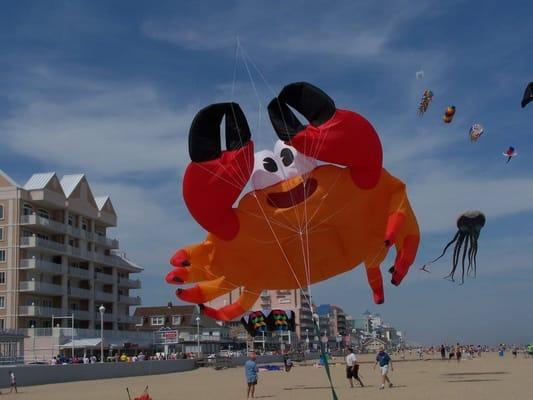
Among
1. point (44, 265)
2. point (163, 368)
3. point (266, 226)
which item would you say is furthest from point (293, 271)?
point (44, 265)

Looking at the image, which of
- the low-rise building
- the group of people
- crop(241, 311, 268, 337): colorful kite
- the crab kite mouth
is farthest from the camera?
the low-rise building

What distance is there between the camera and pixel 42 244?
5603 cm

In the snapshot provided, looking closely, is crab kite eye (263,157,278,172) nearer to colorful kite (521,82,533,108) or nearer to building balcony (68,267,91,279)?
colorful kite (521,82,533,108)

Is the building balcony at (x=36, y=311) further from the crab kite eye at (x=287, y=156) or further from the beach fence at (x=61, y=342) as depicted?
the crab kite eye at (x=287, y=156)

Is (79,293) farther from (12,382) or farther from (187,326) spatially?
(12,382)

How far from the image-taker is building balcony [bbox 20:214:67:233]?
180ft

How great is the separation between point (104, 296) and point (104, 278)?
63.7 inches

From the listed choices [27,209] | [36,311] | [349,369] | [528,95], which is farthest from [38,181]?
[528,95]

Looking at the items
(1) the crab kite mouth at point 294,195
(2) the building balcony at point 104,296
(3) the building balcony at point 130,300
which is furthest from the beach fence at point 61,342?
(1) the crab kite mouth at point 294,195

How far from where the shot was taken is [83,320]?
2414 inches

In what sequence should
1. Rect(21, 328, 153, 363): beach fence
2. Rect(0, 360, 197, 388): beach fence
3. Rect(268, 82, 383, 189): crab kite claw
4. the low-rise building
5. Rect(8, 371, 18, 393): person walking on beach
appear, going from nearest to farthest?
Rect(268, 82, 383, 189): crab kite claw < Rect(8, 371, 18, 393): person walking on beach < Rect(0, 360, 197, 388): beach fence < Rect(21, 328, 153, 363): beach fence < the low-rise building

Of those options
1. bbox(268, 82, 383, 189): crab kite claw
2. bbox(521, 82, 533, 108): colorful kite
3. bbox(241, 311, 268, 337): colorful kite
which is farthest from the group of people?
bbox(521, 82, 533, 108): colorful kite

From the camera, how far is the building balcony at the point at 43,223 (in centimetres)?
5500

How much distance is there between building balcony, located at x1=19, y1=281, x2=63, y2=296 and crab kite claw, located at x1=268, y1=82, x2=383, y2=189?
1590 inches
